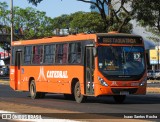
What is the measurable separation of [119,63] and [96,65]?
94 centimetres

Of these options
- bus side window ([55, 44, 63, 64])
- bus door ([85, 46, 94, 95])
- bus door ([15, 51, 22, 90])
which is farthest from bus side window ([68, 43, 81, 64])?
bus door ([15, 51, 22, 90])

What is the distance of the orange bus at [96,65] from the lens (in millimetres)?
21938

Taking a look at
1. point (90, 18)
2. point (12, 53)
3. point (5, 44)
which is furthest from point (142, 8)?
point (5, 44)

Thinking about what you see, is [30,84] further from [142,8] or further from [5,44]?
[5,44]

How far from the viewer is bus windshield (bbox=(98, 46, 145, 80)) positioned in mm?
21969

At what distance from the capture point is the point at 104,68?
72.2 ft

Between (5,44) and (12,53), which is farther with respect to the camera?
(5,44)

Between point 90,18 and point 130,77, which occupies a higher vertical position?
point 90,18

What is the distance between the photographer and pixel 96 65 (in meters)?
22.0

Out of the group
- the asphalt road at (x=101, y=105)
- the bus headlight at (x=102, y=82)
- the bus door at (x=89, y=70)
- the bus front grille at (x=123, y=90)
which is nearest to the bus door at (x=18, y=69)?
the asphalt road at (x=101, y=105)

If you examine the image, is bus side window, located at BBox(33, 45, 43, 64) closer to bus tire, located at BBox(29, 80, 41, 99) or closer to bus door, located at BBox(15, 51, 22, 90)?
bus tire, located at BBox(29, 80, 41, 99)

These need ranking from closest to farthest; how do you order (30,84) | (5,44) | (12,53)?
1. (30,84)
2. (12,53)
3. (5,44)

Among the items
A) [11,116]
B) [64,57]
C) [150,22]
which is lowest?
[11,116]

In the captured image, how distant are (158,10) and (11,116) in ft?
67.8
